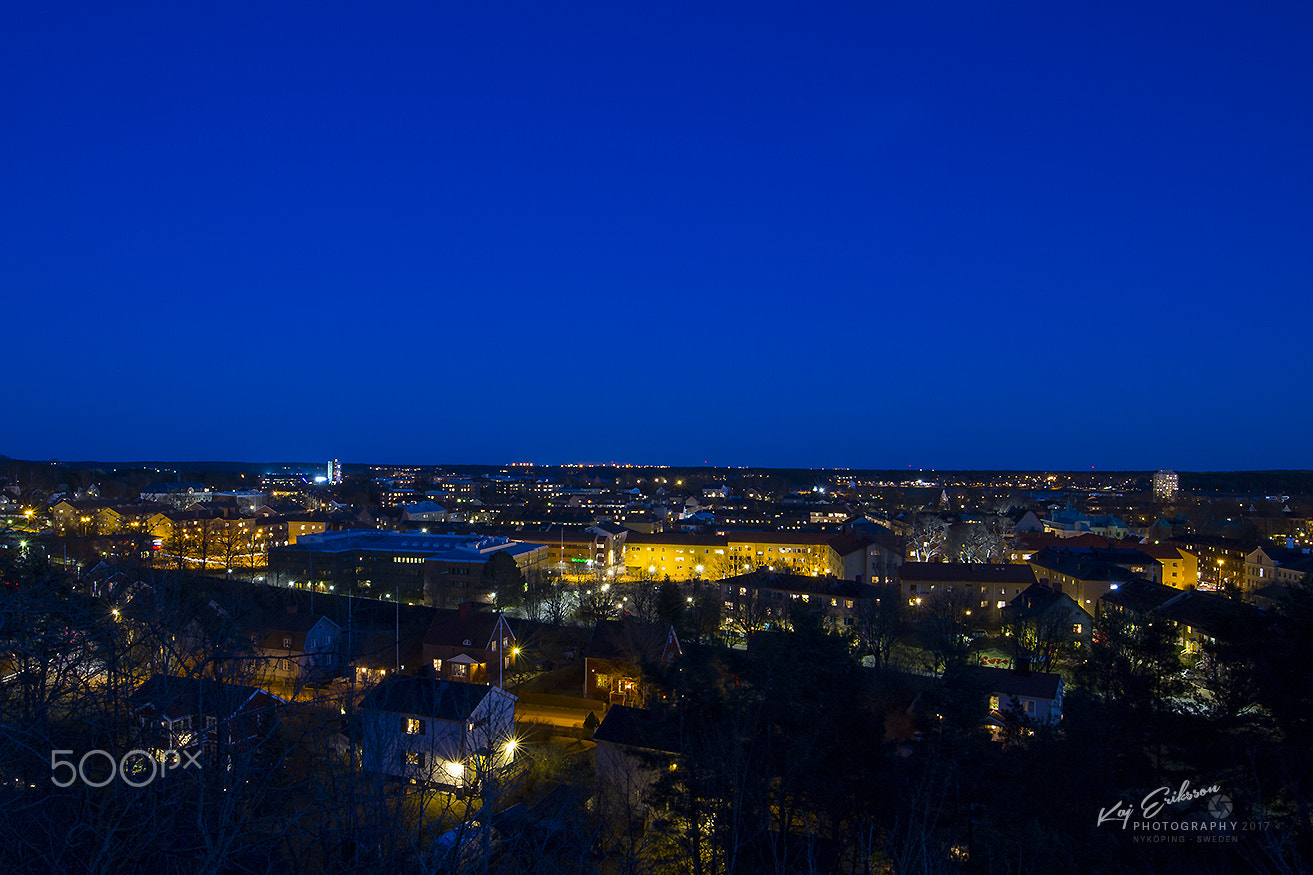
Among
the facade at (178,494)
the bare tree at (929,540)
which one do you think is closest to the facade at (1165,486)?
the bare tree at (929,540)

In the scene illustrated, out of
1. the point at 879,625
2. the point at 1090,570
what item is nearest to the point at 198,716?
the point at 879,625

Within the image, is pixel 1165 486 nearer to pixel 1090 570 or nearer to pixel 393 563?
pixel 1090 570

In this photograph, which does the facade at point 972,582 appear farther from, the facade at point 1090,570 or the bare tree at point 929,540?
the bare tree at point 929,540

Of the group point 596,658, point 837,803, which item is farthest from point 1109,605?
point 837,803

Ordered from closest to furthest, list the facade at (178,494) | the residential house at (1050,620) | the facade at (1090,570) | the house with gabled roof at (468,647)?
the house with gabled roof at (468,647) → the residential house at (1050,620) → the facade at (1090,570) → the facade at (178,494)

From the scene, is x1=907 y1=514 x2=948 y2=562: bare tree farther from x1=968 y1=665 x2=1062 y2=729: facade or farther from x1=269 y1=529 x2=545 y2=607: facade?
x1=968 y1=665 x2=1062 y2=729: facade

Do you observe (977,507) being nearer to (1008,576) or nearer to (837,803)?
(1008,576)

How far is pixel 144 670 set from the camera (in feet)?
14.2
